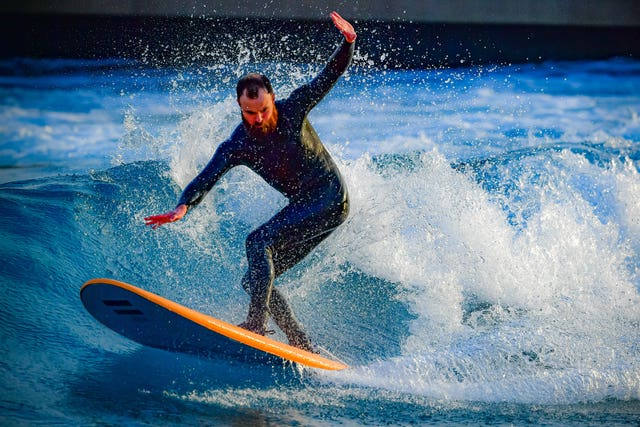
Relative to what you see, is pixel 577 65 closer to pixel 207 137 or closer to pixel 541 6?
pixel 541 6

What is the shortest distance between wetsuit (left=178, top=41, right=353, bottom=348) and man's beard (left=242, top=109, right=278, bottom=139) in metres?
0.02

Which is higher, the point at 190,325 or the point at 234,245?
the point at 234,245

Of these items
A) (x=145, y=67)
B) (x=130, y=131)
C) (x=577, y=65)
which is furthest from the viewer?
(x=577, y=65)

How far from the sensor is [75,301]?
3.79 metres

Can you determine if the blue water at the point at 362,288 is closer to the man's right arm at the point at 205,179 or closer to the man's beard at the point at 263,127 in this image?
the man's right arm at the point at 205,179

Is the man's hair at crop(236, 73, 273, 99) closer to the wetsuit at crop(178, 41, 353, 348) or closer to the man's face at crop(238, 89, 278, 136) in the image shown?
the man's face at crop(238, 89, 278, 136)

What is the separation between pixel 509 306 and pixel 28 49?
24.4 feet

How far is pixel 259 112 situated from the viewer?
2812 mm

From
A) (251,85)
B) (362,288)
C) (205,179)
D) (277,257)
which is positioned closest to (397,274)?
(362,288)

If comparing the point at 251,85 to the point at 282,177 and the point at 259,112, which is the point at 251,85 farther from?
the point at 282,177

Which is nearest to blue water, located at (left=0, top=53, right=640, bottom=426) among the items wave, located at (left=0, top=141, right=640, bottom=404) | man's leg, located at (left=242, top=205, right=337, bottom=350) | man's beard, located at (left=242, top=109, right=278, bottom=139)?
wave, located at (left=0, top=141, right=640, bottom=404)

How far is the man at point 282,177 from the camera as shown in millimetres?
2840

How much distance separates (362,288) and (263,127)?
4.90 ft

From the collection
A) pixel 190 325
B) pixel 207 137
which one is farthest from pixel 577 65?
pixel 190 325
